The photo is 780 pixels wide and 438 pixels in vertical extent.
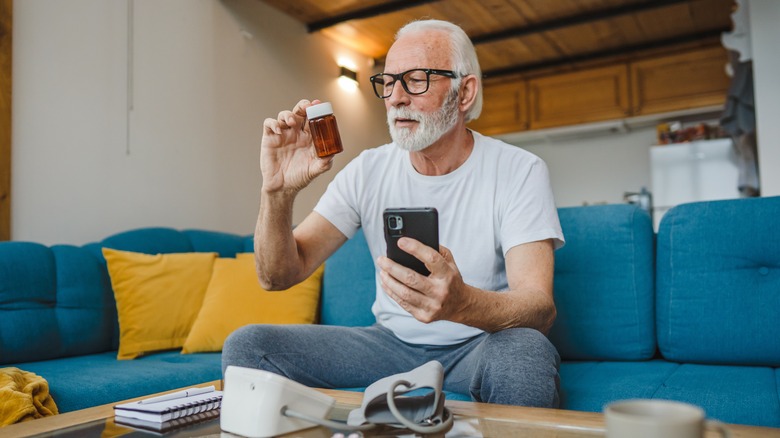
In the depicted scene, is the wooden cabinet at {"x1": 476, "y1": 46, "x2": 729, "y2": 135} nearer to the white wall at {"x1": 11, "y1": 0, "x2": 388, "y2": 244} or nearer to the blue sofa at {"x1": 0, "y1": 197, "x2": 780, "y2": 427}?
the white wall at {"x1": 11, "y1": 0, "x2": 388, "y2": 244}

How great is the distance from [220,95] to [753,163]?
10.4ft

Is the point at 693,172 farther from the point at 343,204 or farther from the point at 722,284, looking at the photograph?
the point at 343,204

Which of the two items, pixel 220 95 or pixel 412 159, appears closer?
pixel 412 159

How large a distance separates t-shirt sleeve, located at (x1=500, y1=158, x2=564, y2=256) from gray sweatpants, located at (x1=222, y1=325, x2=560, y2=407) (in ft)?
0.77

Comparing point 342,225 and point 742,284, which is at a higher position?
point 342,225

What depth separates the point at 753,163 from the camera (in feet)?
11.8

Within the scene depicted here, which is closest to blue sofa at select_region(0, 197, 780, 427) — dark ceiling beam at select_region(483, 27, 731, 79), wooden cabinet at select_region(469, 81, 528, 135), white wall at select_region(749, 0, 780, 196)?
white wall at select_region(749, 0, 780, 196)

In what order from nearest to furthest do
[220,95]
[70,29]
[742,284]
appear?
[742,284] < [70,29] < [220,95]

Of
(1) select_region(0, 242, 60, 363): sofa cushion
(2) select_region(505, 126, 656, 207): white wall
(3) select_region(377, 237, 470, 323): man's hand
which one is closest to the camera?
(3) select_region(377, 237, 470, 323): man's hand

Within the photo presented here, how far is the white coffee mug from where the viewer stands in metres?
0.43

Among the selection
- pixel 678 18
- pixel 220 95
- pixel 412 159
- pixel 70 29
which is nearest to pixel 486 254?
pixel 412 159

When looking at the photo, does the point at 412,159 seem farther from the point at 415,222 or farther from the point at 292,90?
the point at 292,90

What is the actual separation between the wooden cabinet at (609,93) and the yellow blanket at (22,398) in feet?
15.7

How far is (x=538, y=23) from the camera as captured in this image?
14.4 feet
